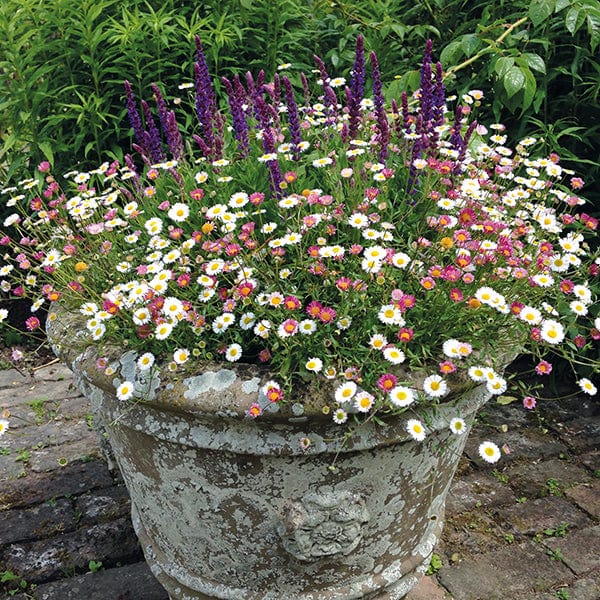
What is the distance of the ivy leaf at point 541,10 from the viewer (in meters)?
2.64

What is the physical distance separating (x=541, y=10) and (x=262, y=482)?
2.09 m

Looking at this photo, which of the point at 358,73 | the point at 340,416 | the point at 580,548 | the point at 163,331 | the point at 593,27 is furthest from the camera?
the point at 593,27

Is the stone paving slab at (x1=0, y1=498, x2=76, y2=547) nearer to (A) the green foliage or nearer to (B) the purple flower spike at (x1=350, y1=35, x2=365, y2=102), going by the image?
(A) the green foliage

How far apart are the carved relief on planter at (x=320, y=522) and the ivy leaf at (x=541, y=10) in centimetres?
198

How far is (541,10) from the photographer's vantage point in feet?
8.68

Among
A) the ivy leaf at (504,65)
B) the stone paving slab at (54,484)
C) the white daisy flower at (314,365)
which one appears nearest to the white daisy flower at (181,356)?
the white daisy flower at (314,365)

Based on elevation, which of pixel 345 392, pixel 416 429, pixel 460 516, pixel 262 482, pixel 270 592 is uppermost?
pixel 345 392

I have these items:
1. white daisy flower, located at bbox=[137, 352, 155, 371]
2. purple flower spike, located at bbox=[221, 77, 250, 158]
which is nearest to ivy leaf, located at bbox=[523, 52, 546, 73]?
purple flower spike, located at bbox=[221, 77, 250, 158]

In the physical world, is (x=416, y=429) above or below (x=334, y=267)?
below

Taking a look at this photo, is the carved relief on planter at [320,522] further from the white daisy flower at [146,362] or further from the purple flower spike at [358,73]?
the purple flower spike at [358,73]

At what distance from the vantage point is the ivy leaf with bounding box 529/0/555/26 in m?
2.64

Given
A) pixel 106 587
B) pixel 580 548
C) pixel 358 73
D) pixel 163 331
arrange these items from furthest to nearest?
pixel 580 548 → pixel 106 587 → pixel 358 73 → pixel 163 331

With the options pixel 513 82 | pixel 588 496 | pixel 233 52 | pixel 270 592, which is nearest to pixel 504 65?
pixel 513 82

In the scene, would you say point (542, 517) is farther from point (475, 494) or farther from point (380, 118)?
point (380, 118)
